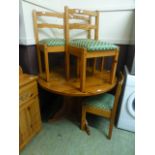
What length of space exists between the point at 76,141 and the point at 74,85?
0.62 meters

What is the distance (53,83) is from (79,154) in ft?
2.50

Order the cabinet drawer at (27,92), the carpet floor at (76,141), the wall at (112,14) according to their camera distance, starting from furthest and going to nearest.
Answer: the wall at (112,14), the carpet floor at (76,141), the cabinet drawer at (27,92)

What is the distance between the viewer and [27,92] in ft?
3.90

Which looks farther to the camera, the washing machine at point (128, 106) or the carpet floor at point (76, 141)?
the washing machine at point (128, 106)

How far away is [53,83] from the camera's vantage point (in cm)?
136

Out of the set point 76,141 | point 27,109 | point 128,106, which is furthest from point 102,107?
point 27,109

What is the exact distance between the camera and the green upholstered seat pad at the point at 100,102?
134cm

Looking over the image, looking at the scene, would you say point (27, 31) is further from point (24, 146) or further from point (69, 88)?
point (24, 146)

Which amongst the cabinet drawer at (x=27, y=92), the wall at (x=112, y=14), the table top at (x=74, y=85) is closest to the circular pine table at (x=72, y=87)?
the table top at (x=74, y=85)

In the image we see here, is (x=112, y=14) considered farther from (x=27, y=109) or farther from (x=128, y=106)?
(x=27, y=109)

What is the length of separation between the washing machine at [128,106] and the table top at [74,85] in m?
0.17

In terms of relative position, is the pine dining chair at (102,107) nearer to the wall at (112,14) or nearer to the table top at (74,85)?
the table top at (74,85)
